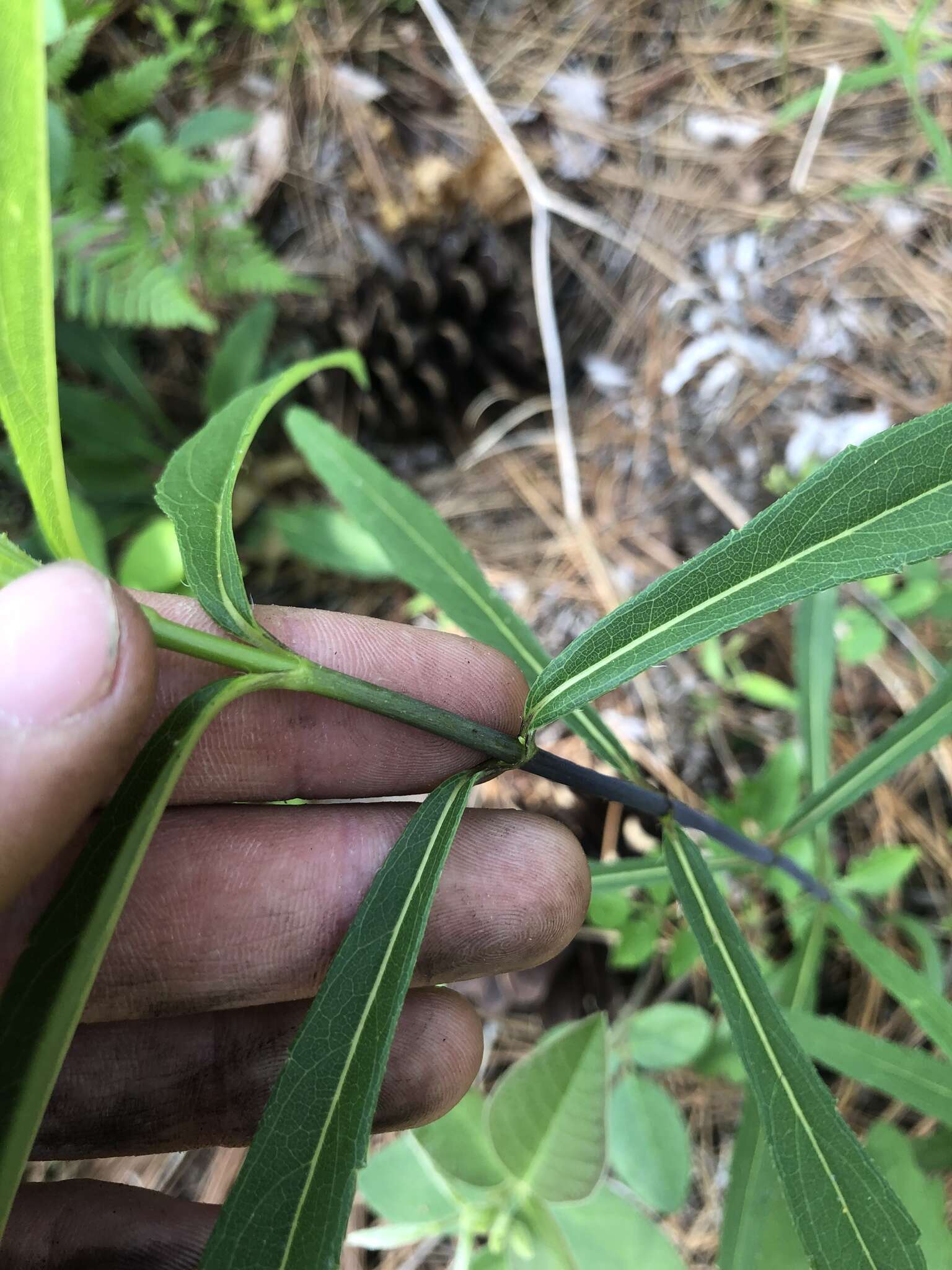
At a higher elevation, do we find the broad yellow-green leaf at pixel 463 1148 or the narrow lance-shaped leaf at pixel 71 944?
the narrow lance-shaped leaf at pixel 71 944

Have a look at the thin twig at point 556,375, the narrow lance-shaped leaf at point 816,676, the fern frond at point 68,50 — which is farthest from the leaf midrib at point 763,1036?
the fern frond at point 68,50

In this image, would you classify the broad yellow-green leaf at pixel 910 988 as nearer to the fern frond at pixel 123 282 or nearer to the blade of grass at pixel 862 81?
the blade of grass at pixel 862 81

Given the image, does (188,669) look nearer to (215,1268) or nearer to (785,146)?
(215,1268)

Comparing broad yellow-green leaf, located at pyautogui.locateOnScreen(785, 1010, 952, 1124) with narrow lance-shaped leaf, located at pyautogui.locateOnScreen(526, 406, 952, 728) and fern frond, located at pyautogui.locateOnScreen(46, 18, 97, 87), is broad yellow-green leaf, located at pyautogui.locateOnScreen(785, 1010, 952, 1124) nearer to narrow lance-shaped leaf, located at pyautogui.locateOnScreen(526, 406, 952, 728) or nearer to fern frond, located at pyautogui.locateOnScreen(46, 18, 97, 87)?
narrow lance-shaped leaf, located at pyautogui.locateOnScreen(526, 406, 952, 728)

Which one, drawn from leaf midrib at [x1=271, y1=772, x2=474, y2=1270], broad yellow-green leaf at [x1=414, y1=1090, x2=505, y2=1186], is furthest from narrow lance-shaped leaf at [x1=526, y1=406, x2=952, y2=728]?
broad yellow-green leaf at [x1=414, y1=1090, x2=505, y2=1186]

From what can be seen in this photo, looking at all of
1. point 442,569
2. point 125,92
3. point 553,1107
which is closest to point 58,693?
point 442,569

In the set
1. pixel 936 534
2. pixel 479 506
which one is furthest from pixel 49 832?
pixel 479 506
